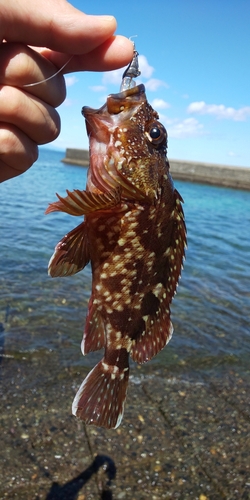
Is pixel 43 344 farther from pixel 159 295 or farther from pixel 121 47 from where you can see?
pixel 121 47

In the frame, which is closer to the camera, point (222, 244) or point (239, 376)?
point (239, 376)

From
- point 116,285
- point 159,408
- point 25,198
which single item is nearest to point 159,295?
point 116,285

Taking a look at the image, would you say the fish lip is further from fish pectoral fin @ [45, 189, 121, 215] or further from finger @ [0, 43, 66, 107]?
fish pectoral fin @ [45, 189, 121, 215]

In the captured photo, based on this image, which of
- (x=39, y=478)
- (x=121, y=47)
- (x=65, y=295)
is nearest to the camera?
(x=121, y=47)

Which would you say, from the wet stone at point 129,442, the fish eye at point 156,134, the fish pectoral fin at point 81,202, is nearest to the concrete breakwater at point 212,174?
the wet stone at point 129,442

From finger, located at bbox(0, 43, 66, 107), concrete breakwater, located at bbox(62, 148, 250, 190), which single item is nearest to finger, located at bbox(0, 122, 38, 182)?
finger, located at bbox(0, 43, 66, 107)

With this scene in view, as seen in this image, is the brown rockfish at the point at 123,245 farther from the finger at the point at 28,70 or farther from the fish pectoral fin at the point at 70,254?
the finger at the point at 28,70
